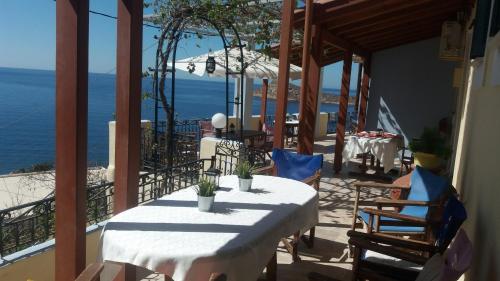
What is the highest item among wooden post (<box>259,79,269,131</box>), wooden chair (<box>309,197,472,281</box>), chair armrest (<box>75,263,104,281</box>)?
wooden post (<box>259,79,269,131</box>)

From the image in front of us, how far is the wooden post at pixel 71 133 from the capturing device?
1.99 metres

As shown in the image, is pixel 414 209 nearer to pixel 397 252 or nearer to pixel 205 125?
pixel 397 252

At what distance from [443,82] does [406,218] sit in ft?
21.5

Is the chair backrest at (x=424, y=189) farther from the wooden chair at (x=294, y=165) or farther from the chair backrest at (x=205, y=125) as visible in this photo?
the chair backrest at (x=205, y=125)

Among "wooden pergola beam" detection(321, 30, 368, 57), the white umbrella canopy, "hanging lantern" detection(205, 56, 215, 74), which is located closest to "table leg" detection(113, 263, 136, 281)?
"wooden pergola beam" detection(321, 30, 368, 57)

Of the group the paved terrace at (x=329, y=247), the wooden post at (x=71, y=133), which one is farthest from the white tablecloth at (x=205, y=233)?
the paved terrace at (x=329, y=247)

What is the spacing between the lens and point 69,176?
2.12 meters

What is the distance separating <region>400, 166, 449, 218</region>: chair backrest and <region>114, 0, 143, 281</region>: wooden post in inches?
92.5

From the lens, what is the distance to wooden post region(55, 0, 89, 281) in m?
1.99

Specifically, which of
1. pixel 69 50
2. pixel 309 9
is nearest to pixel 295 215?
pixel 69 50

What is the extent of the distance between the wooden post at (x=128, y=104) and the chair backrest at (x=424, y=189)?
7.71ft

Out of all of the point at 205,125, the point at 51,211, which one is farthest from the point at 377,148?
the point at 51,211

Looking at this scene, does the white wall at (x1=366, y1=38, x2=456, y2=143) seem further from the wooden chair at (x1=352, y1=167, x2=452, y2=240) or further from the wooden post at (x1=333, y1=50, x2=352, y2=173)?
the wooden chair at (x1=352, y1=167, x2=452, y2=240)

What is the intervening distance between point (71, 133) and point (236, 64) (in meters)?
5.73
